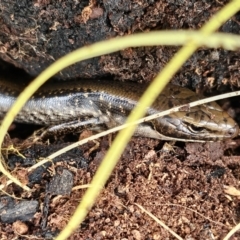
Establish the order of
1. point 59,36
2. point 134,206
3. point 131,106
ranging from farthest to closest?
point 131,106, point 59,36, point 134,206

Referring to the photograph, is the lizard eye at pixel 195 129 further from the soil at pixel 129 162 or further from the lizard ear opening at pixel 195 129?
the soil at pixel 129 162

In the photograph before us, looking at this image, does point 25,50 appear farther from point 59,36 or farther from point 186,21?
point 186,21

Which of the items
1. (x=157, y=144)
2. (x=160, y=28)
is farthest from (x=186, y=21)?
(x=157, y=144)

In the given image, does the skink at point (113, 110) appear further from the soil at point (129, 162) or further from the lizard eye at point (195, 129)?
the soil at point (129, 162)

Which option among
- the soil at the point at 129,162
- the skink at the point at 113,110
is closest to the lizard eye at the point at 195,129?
the skink at the point at 113,110

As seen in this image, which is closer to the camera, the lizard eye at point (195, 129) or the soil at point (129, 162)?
the soil at point (129, 162)

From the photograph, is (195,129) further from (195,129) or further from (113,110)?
(113,110)
